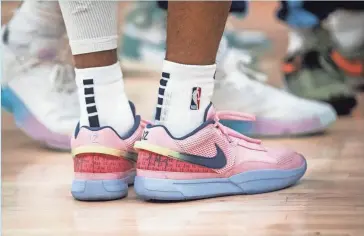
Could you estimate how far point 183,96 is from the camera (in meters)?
0.90

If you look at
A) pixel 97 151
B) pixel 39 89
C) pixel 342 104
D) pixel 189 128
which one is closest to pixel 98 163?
pixel 97 151

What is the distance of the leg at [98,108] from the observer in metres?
0.93

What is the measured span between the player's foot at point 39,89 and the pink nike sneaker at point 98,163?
0.33 metres

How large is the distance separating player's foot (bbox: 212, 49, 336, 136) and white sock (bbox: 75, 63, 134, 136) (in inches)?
15.3

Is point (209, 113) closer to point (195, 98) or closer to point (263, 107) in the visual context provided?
point (195, 98)

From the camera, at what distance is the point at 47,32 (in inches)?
50.7

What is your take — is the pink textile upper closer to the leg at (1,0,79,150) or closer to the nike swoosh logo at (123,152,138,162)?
the nike swoosh logo at (123,152,138,162)

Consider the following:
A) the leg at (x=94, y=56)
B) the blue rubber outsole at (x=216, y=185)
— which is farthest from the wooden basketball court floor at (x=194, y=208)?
the leg at (x=94, y=56)

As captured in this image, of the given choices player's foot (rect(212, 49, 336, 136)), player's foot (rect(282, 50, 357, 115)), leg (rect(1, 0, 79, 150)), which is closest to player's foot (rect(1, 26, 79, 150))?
leg (rect(1, 0, 79, 150))

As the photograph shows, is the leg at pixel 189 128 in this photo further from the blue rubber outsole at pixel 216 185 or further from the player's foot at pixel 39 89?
the player's foot at pixel 39 89

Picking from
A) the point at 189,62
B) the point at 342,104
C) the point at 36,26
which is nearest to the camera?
the point at 189,62

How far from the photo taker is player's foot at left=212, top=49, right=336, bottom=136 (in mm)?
1338

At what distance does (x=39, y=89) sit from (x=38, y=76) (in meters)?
0.02

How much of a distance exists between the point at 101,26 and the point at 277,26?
1744 mm
